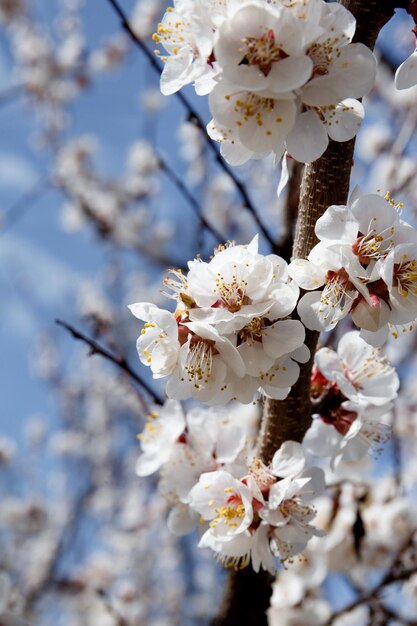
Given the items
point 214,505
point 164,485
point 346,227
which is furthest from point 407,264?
point 164,485

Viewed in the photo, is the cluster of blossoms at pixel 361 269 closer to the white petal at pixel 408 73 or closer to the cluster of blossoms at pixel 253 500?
the white petal at pixel 408 73

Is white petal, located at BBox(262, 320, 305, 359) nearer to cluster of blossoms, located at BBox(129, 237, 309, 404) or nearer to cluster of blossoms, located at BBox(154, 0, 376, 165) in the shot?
cluster of blossoms, located at BBox(129, 237, 309, 404)

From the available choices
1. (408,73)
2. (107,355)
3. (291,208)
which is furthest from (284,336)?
(291,208)

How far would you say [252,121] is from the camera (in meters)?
0.92

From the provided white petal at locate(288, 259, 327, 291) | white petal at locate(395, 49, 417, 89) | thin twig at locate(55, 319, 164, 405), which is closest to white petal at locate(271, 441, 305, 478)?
white petal at locate(288, 259, 327, 291)

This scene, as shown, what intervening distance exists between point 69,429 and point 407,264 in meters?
9.99

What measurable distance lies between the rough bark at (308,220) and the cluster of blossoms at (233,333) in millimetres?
114

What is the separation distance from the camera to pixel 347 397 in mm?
1270

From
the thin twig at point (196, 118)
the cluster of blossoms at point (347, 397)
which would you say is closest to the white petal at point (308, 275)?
the cluster of blossoms at point (347, 397)

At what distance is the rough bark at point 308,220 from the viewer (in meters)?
1.00

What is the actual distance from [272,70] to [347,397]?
26.8 inches

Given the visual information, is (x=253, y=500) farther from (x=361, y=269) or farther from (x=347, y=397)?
(x=361, y=269)

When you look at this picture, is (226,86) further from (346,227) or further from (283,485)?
(283,485)

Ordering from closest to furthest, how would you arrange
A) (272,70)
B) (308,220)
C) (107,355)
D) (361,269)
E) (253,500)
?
(272,70) → (361,269) → (308,220) → (253,500) → (107,355)
